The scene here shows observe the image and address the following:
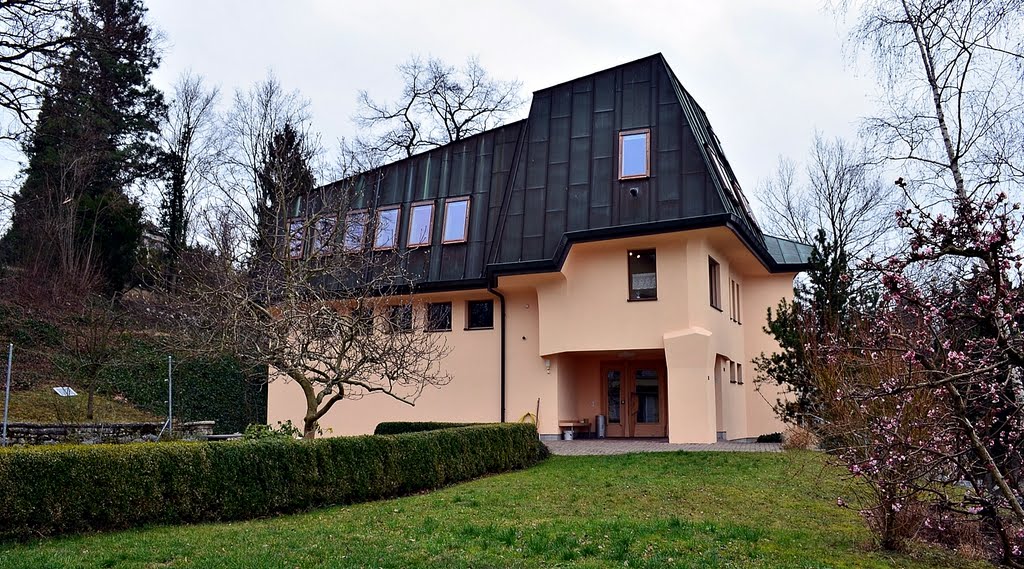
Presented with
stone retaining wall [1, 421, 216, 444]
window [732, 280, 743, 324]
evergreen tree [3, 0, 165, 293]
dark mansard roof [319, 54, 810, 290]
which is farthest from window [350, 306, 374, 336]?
window [732, 280, 743, 324]

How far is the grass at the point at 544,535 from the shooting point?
7.17 m

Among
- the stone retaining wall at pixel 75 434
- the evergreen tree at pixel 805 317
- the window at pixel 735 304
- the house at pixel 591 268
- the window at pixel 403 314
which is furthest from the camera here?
the window at pixel 735 304

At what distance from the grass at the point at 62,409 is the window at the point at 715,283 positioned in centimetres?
1429

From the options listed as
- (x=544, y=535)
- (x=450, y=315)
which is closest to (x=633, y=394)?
(x=450, y=315)

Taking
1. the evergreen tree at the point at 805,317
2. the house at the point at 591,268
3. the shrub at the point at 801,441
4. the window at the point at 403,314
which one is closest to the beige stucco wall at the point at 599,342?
the house at the point at 591,268

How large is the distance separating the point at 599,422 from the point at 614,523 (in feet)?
42.4

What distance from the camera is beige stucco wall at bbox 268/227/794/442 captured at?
18469 millimetres

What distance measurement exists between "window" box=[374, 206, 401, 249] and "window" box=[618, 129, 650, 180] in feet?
22.5

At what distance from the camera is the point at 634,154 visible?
19.7 m

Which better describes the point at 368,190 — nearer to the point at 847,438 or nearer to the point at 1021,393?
the point at 847,438

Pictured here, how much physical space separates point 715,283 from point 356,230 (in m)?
9.76

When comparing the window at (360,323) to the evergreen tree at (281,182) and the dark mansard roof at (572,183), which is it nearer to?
the evergreen tree at (281,182)

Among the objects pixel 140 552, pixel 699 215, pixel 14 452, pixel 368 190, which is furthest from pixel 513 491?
pixel 368 190

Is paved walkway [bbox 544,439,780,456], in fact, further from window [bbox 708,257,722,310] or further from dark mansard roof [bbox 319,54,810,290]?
dark mansard roof [bbox 319,54,810,290]
